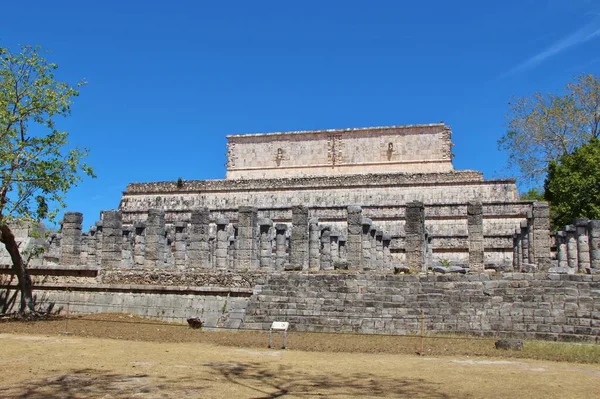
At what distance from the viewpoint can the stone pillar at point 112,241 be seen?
67.7 feet

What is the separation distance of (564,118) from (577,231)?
18.6 metres

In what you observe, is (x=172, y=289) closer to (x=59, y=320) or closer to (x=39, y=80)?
(x=59, y=320)

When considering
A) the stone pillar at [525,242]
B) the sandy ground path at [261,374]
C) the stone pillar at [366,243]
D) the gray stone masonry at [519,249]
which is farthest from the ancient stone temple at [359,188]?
the sandy ground path at [261,374]

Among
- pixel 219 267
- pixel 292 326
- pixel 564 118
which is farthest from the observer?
pixel 564 118

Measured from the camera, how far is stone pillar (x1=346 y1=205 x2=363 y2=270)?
19250mm

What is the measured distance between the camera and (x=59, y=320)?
1722cm

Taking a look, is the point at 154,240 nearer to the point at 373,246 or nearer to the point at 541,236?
the point at 373,246

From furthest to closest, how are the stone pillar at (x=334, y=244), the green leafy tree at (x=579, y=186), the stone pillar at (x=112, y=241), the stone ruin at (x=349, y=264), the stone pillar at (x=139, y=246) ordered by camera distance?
the green leafy tree at (x=579, y=186)
the stone pillar at (x=334, y=244)
the stone pillar at (x=139, y=246)
the stone pillar at (x=112, y=241)
the stone ruin at (x=349, y=264)

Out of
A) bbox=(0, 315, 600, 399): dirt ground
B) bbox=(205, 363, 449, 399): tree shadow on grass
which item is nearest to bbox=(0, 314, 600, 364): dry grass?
bbox=(0, 315, 600, 399): dirt ground

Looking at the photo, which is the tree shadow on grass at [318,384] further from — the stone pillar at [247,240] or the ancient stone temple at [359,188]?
the ancient stone temple at [359,188]

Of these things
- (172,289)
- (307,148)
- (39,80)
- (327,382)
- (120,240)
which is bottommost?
(327,382)

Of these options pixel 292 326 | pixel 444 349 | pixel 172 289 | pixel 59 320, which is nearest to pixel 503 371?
pixel 444 349

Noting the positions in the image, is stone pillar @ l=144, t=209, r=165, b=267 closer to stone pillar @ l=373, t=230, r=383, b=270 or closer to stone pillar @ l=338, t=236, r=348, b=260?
stone pillar @ l=373, t=230, r=383, b=270

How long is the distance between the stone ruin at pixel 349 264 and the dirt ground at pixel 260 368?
1.59 metres
